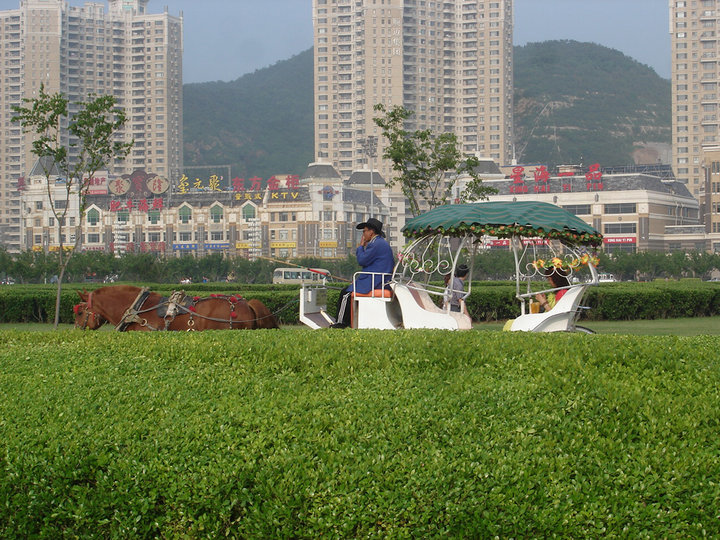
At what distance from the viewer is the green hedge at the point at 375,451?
4.21 metres

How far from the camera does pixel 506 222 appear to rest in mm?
10344

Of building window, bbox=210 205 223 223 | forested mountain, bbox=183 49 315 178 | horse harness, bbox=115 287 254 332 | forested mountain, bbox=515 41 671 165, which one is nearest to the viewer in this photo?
horse harness, bbox=115 287 254 332

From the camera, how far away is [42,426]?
470 cm

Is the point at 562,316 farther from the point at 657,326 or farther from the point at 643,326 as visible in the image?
the point at 657,326

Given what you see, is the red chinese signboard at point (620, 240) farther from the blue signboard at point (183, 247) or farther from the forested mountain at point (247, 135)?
the forested mountain at point (247, 135)

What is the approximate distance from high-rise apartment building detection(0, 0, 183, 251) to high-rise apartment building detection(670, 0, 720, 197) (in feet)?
250

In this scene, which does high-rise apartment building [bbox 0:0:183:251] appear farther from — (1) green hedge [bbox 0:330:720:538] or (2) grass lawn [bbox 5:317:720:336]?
(1) green hedge [bbox 0:330:720:538]

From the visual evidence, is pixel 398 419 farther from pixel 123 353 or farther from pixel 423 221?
pixel 423 221

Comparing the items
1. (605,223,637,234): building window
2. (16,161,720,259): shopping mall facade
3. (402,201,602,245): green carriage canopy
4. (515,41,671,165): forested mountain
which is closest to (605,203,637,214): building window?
(16,161,720,259): shopping mall facade

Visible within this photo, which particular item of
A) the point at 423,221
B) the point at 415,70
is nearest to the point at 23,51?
the point at 415,70

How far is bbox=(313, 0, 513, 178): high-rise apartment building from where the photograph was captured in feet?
427

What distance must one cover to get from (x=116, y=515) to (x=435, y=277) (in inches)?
1233

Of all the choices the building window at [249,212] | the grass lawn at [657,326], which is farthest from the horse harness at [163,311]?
the building window at [249,212]

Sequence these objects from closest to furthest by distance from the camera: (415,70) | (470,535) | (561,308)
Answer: (470,535), (561,308), (415,70)
